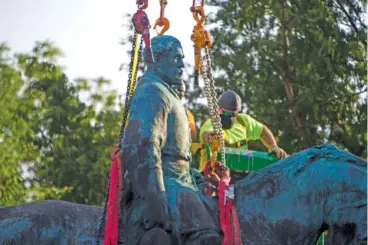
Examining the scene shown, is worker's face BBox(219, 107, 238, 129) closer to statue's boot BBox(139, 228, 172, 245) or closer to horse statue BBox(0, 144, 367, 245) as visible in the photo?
horse statue BBox(0, 144, 367, 245)

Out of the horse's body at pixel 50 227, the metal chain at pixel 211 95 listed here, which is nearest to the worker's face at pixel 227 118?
the metal chain at pixel 211 95

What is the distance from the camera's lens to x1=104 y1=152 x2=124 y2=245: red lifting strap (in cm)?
1041

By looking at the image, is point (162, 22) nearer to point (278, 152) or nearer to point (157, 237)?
point (157, 237)

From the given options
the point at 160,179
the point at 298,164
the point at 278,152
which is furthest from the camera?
the point at 278,152

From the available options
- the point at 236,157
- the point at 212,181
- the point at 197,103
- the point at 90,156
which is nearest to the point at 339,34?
the point at 197,103

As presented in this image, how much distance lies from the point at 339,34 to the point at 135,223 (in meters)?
15.7

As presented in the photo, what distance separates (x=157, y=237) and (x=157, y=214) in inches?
6.0

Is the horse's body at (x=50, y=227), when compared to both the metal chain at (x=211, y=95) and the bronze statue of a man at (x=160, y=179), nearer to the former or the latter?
the bronze statue of a man at (x=160, y=179)

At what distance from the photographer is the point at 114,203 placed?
1055 centimetres

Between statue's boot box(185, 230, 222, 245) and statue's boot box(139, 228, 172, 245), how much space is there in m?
0.15

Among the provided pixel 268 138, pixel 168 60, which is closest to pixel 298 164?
pixel 168 60

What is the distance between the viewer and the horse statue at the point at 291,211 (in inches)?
406

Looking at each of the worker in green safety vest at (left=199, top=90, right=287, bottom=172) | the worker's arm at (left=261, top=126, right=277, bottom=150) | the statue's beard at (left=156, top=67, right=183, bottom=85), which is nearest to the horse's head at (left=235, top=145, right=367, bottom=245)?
the statue's beard at (left=156, top=67, right=183, bottom=85)

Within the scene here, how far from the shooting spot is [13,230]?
10.7 m
